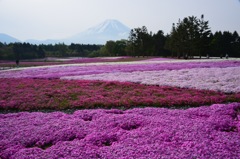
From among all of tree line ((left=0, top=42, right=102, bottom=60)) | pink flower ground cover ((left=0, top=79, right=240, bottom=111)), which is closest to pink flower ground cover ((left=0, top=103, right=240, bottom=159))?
pink flower ground cover ((left=0, top=79, right=240, bottom=111))

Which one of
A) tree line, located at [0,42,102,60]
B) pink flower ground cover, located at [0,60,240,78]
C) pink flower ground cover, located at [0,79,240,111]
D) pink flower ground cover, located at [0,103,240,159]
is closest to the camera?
pink flower ground cover, located at [0,103,240,159]

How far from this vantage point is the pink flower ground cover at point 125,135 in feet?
24.8

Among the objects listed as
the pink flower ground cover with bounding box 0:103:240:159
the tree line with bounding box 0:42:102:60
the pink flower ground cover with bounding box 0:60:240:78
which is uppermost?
the tree line with bounding box 0:42:102:60

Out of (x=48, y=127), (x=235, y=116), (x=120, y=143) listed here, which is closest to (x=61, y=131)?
(x=48, y=127)

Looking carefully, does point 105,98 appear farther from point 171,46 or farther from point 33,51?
point 33,51

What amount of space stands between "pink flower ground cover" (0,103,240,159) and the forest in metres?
57.9

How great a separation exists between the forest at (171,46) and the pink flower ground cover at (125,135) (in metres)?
57.9

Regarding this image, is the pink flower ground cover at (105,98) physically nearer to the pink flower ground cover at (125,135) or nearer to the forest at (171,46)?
the pink flower ground cover at (125,135)

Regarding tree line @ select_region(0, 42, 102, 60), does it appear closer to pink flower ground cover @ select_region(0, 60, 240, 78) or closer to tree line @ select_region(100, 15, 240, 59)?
tree line @ select_region(100, 15, 240, 59)

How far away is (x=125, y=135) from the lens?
8.98 m

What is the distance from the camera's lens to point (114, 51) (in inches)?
4902

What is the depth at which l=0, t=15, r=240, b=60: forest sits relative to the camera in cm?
7262

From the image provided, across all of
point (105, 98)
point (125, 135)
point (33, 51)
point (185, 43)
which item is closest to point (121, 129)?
point (125, 135)

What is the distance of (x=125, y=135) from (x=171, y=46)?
77.1 meters
